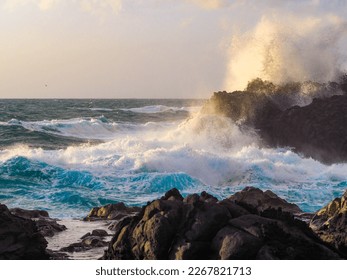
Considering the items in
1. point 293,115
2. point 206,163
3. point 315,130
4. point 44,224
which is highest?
point 293,115

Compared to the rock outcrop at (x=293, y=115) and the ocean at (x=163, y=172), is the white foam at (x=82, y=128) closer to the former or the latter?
the ocean at (x=163, y=172)

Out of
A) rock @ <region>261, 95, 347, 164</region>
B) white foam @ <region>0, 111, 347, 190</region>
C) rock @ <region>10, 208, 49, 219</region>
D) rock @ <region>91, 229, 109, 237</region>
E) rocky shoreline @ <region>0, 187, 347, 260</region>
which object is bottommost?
rock @ <region>10, 208, 49, 219</region>

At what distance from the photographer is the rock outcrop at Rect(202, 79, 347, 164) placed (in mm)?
24547

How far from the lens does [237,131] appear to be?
28094 mm

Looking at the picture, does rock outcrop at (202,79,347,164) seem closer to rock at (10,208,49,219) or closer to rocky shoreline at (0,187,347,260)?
rock at (10,208,49,219)

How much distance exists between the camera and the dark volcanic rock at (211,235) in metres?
6.89

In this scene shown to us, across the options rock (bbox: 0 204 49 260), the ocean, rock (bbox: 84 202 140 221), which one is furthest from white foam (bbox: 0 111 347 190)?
rock (bbox: 0 204 49 260)

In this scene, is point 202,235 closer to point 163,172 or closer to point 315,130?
point 163,172

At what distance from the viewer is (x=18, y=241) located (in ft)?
26.8

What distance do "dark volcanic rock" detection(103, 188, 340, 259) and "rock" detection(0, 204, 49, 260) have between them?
1243 mm

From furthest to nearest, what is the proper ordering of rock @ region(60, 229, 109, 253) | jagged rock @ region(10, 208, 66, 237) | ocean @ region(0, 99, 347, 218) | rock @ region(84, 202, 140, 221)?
ocean @ region(0, 99, 347, 218)
rock @ region(84, 202, 140, 221)
jagged rock @ region(10, 208, 66, 237)
rock @ region(60, 229, 109, 253)

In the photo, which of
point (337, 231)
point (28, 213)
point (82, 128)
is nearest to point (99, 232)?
point (28, 213)

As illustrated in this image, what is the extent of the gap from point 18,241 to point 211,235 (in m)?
3.07

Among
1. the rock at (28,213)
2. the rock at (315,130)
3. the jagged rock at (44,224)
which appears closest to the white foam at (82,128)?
the rock at (315,130)
